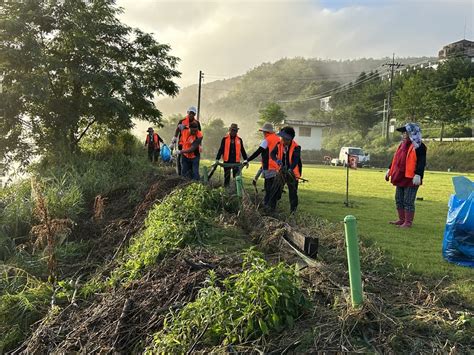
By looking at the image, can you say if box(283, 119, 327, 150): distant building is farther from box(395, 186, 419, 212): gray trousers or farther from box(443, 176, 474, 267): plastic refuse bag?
box(443, 176, 474, 267): plastic refuse bag

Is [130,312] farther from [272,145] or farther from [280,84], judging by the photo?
[280,84]

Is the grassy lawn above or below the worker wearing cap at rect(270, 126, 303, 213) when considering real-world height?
below

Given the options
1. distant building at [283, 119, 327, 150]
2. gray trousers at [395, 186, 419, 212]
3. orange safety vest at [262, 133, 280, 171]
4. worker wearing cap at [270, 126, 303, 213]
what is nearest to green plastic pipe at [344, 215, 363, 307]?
worker wearing cap at [270, 126, 303, 213]

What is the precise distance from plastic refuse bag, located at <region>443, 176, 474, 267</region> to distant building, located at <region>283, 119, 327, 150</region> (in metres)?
46.2

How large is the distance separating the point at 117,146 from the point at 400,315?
45.3 ft

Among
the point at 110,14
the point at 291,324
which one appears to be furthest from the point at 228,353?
the point at 110,14

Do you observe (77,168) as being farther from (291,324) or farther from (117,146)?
(291,324)

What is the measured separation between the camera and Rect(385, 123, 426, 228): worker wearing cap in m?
6.65

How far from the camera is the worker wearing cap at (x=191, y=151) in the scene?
8.52 m

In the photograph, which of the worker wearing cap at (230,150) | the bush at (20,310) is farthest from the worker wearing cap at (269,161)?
the bush at (20,310)

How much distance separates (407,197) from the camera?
690cm

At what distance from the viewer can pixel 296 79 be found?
14888 cm

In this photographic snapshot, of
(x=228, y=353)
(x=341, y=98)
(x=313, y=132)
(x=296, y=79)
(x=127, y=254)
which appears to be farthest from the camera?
(x=296, y=79)

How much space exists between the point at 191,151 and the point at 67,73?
6365mm
